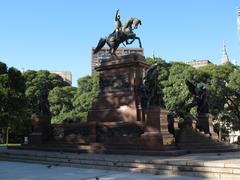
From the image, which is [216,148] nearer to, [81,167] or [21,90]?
[81,167]

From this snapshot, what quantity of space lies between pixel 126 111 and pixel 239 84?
64.7 feet

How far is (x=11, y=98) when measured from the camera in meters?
34.8

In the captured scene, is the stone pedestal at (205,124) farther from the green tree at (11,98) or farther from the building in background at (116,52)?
the green tree at (11,98)

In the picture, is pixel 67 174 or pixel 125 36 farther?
pixel 125 36

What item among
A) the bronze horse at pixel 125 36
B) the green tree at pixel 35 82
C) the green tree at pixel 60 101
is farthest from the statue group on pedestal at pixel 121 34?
the green tree at pixel 35 82

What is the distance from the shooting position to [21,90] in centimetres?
3719

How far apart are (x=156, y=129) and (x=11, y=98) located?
2269 cm

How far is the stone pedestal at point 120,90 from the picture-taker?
1934 centimetres

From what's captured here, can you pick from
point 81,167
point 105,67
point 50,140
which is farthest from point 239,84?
point 81,167

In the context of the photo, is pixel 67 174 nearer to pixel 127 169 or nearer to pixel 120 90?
pixel 127 169

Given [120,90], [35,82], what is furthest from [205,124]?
[35,82]

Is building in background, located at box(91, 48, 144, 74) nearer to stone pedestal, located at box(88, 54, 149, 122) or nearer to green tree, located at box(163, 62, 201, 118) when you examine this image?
stone pedestal, located at box(88, 54, 149, 122)

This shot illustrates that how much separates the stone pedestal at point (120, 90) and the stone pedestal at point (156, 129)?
3.04 m

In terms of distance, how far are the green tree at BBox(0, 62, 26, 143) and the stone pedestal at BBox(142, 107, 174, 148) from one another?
22.1 meters
